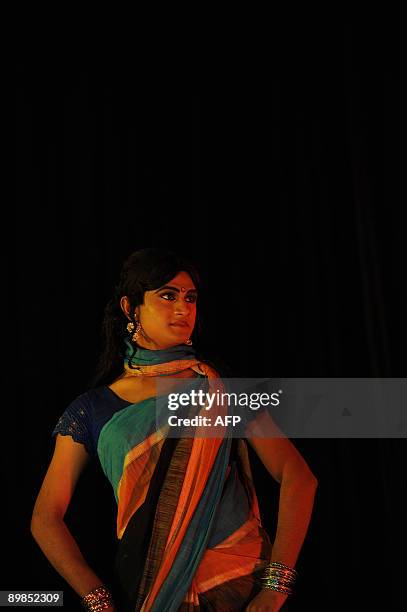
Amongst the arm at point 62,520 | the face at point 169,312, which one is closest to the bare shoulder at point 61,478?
the arm at point 62,520

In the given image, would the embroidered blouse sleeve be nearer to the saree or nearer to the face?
the saree

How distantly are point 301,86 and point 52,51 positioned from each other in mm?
753

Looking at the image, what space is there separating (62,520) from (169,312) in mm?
545

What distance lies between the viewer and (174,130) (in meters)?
2.45

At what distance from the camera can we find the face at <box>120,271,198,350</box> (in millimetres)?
1979

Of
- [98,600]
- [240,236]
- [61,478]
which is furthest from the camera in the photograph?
[240,236]

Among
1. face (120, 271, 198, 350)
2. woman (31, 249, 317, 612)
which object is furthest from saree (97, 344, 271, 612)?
face (120, 271, 198, 350)

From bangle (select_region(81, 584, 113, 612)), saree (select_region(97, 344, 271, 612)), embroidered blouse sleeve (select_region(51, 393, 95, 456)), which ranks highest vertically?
embroidered blouse sleeve (select_region(51, 393, 95, 456))

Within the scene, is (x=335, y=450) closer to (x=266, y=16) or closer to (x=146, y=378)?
(x=146, y=378)

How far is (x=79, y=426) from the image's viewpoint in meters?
1.93

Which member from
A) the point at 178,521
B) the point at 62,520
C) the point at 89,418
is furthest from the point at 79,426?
the point at 178,521

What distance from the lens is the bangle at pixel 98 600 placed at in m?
1.78

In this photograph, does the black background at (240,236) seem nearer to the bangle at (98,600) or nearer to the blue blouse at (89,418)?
the blue blouse at (89,418)

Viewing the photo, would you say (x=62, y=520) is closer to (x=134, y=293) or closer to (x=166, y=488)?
(x=166, y=488)
